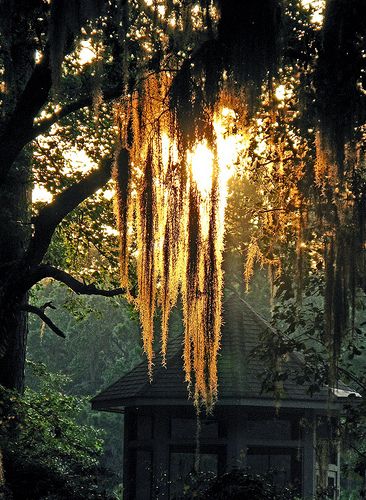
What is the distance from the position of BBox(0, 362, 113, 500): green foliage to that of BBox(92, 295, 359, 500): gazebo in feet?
4.45

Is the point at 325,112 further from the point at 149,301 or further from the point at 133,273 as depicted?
the point at 133,273

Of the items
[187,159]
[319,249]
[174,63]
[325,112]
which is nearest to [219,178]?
[187,159]

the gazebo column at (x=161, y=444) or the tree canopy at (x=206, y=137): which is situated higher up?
the tree canopy at (x=206, y=137)

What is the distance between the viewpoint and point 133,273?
17875 mm

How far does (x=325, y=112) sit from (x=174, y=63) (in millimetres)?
3016

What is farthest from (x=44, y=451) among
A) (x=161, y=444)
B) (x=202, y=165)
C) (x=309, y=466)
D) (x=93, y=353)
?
(x=93, y=353)

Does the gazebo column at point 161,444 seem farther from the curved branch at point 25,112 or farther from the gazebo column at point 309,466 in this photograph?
the curved branch at point 25,112

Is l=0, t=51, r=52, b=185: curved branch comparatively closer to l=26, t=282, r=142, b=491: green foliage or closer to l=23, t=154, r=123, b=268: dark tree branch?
l=23, t=154, r=123, b=268: dark tree branch

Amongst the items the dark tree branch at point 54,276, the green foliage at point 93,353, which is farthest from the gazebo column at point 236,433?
the green foliage at point 93,353

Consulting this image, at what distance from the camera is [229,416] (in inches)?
746

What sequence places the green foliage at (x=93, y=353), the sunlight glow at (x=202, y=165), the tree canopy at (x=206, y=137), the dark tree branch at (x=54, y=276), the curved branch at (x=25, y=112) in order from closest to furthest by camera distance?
the tree canopy at (x=206, y=137) → the sunlight glow at (x=202, y=165) → the curved branch at (x=25, y=112) → the dark tree branch at (x=54, y=276) → the green foliage at (x=93, y=353)

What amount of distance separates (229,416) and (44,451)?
15.5 ft

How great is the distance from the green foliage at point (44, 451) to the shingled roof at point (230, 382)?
51.9 inches

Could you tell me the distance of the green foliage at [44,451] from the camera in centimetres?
1386
